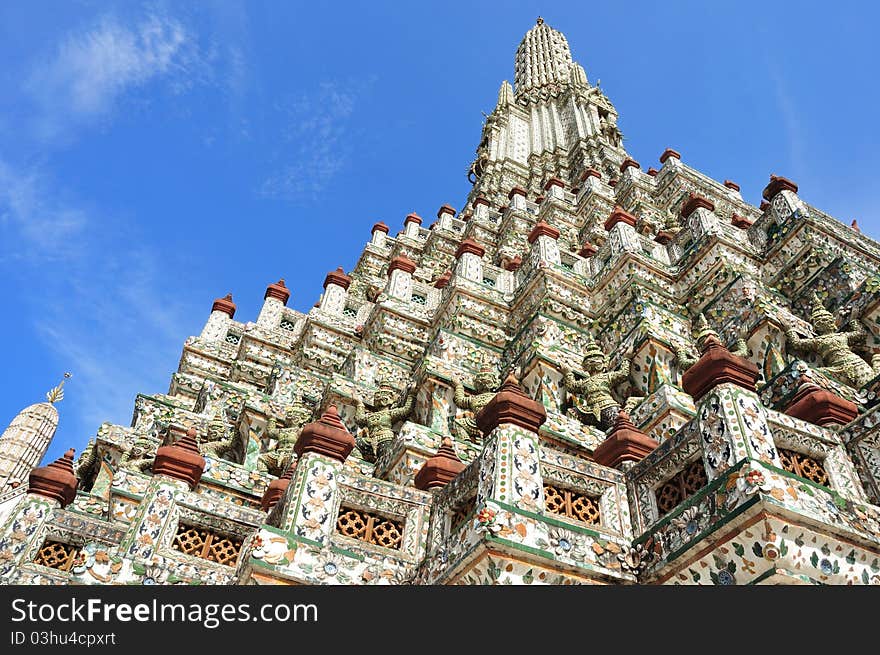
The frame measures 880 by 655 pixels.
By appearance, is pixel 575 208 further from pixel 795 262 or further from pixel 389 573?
pixel 389 573

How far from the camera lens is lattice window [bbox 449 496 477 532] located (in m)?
6.42

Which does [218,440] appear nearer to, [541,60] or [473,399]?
[473,399]

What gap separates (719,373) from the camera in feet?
19.6

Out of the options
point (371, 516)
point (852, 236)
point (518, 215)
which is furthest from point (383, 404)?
point (518, 215)

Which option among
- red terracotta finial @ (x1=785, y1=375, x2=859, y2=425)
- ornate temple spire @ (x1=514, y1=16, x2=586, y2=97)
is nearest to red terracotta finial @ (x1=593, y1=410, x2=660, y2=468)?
red terracotta finial @ (x1=785, y1=375, x2=859, y2=425)

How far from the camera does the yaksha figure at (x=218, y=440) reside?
12.8m

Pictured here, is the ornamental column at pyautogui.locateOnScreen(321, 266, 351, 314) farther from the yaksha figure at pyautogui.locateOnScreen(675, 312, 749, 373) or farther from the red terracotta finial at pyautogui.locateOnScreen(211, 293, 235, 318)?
the yaksha figure at pyautogui.locateOnScreen(675, 312, 749, 373)

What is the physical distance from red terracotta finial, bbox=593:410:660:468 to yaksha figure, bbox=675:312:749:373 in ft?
8.78

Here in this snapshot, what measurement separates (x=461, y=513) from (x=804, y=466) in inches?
118

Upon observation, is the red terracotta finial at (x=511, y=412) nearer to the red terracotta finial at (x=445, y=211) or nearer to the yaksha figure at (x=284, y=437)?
the yaksha figure at (x=284, y=437)

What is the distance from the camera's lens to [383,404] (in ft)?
40.5

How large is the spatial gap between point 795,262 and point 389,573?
10.1 metres

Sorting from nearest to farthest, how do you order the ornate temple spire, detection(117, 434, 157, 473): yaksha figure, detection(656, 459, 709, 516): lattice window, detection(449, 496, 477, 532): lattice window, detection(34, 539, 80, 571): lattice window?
1. detection(656, 459, 709, 516): lattice window
2. detection(449, 496, 477, 532): lattice window
3. detection(34, 539, 80, 571): lattice window
4. detection(117, 434, 157, 473): yaksha figure
5. the ornate temple spire
